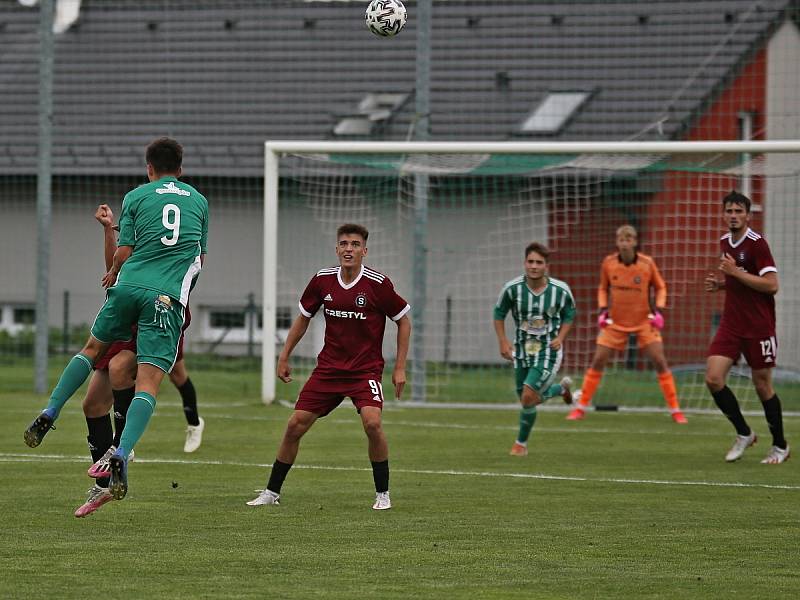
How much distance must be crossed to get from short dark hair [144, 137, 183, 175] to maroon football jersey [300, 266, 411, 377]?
1.37 metres

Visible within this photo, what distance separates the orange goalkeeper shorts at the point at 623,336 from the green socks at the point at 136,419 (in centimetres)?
866

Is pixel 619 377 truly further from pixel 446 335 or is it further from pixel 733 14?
pixel 733 14

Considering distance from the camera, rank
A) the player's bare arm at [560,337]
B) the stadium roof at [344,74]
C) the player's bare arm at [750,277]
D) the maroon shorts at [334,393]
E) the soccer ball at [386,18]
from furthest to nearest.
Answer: the stadium roof at [344,74] < the soccer ball at [386,18] < the player's bare arm at [560,337] < the player's bare arm at [750,277] < the maroon shorts at [334,393]

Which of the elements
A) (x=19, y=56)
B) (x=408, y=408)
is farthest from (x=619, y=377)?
(x=19, y=56)

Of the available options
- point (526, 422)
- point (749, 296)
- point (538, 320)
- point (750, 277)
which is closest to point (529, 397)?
point (526, 422)

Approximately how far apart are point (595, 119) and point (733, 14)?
2.91 meters

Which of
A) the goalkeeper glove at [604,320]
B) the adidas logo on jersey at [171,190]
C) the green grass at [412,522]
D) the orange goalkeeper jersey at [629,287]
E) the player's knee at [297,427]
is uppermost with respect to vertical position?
the adidas logo on jersey at [171,190]

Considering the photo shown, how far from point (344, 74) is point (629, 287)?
12.3 metres

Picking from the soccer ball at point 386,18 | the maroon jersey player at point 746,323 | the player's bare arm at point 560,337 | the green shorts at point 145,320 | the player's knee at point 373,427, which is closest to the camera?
the green shorts at point 145,320

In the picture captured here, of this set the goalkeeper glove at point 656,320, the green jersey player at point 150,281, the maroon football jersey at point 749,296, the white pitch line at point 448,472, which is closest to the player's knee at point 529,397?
the white pitch line at point 448,472

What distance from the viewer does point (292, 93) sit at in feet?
88.3

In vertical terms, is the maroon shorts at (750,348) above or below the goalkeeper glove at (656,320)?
below

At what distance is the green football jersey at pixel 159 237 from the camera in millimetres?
8328

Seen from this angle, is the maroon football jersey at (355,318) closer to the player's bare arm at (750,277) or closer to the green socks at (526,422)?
the green socks at (526,422)
